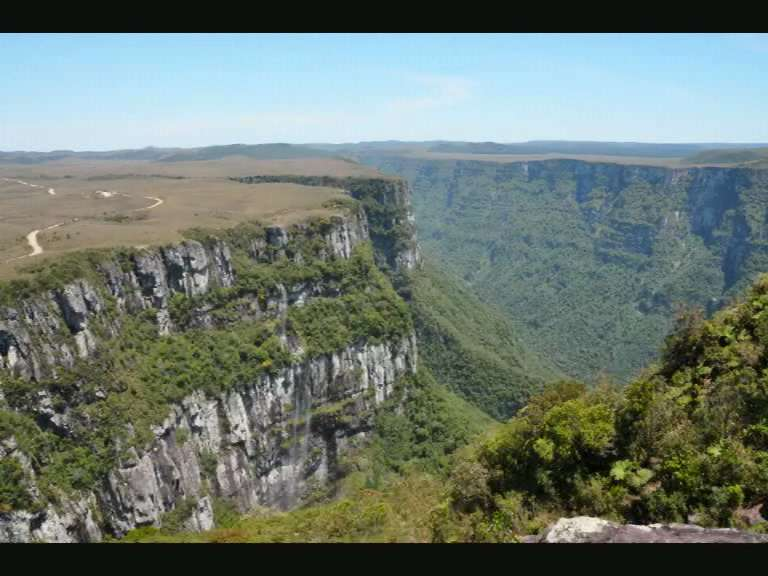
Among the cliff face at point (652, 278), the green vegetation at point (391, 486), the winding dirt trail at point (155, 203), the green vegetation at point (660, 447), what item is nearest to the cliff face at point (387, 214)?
the winding dirt trail at point (155, 203)

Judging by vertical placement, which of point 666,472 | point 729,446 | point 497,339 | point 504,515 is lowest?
point 497,339

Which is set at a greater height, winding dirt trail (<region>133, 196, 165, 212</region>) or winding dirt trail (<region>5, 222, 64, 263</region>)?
winding dirt trail (<region>133, 196, 165, 212</region>)

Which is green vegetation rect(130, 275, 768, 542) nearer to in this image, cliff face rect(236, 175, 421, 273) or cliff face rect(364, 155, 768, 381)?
cliff face rect(236, 175, 421, 273)

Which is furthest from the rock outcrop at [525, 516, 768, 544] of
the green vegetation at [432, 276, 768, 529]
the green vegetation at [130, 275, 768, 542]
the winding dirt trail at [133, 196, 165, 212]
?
the winding dirt trail at [133, 196, 165, 212]

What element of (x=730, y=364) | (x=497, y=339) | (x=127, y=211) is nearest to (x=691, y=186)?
(x=497, y=339)

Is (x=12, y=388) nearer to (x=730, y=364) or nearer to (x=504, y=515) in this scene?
(x=504, y=515)

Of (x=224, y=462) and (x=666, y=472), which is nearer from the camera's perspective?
(x=666, y=472)
